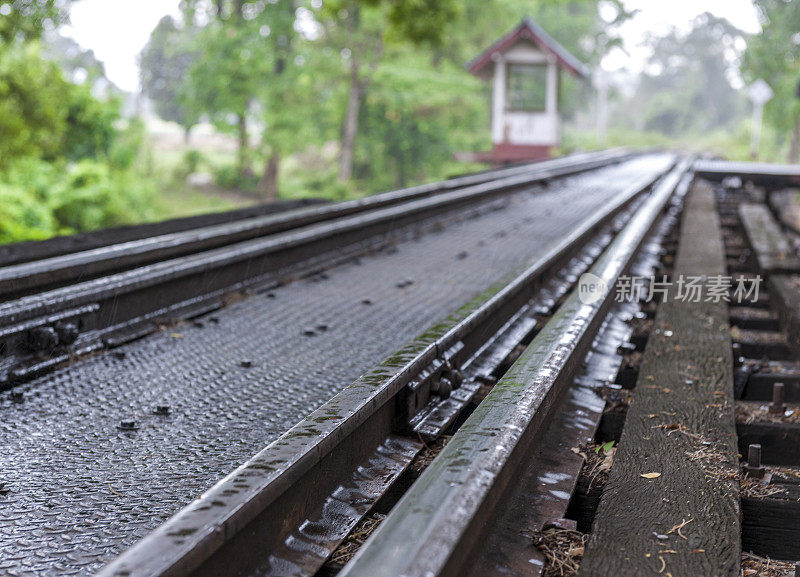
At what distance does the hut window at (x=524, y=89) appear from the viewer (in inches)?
963

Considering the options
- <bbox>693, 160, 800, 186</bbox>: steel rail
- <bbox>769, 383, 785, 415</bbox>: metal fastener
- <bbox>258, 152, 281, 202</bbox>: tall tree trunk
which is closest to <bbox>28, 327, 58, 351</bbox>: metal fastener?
<bbox>769, 383, 785, 415</bbox>: metal fastener

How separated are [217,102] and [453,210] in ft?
74.1

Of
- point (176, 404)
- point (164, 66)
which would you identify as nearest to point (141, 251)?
point (176, 404)

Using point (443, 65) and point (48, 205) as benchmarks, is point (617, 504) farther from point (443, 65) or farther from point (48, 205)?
point (443, 65)

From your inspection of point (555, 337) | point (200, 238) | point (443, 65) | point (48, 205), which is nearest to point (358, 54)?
point (443, 65)

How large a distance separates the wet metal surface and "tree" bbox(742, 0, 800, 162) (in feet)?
87.7

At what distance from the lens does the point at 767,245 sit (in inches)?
193

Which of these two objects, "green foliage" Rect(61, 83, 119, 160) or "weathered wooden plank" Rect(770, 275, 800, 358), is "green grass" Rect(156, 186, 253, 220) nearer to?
"green foliage" Rect(61, 83, 119, 160)

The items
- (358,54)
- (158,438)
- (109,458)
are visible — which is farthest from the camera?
(358,54)

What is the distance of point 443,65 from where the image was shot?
30312 millimetres

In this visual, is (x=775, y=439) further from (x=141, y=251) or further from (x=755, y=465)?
(x=141, y=251)

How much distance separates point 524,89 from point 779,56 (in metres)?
10.3

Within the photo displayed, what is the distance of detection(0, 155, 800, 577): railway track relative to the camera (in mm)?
1317

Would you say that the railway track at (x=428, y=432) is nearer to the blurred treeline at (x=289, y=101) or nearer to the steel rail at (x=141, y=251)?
the steel rail at (x=141, y=251)
